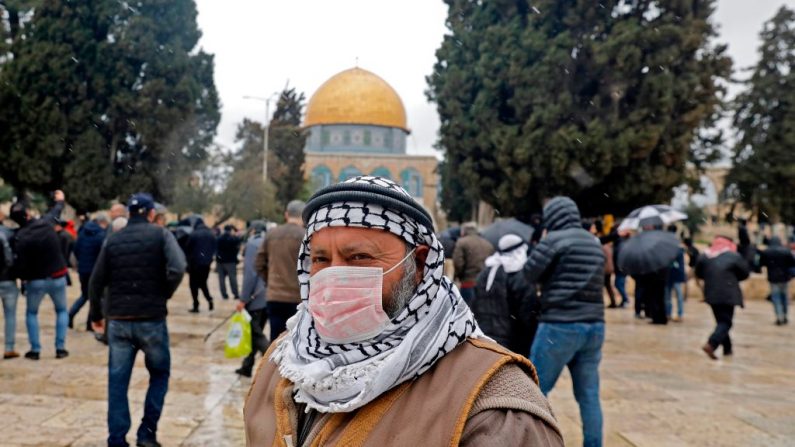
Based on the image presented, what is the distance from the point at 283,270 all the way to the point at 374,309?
4607mm

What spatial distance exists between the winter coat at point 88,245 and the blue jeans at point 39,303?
6.12 feet

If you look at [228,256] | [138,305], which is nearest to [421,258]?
[138,305]

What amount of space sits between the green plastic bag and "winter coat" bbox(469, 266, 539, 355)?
2252 mm

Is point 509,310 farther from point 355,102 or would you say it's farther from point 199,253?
point 355,102

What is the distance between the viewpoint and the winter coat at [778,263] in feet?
40.3

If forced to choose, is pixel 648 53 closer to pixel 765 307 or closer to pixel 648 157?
pixel 648 157

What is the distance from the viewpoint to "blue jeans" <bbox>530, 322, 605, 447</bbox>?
421 centimetres

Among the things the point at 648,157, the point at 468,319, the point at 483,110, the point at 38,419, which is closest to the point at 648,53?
the point at 648,157

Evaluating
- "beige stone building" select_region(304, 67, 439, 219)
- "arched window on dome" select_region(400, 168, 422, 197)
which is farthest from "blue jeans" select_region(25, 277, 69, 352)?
"arched window on dome" select_region(400, 168, 422, 197)

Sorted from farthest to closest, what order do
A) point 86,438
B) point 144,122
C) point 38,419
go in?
1. point 144,122
2. point 38,419
3. point 86,438

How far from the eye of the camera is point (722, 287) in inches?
336

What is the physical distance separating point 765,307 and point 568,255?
14436mm

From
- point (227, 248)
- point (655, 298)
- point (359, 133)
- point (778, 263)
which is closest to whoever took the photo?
point (655, 298)

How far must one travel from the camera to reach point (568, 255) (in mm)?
4453
